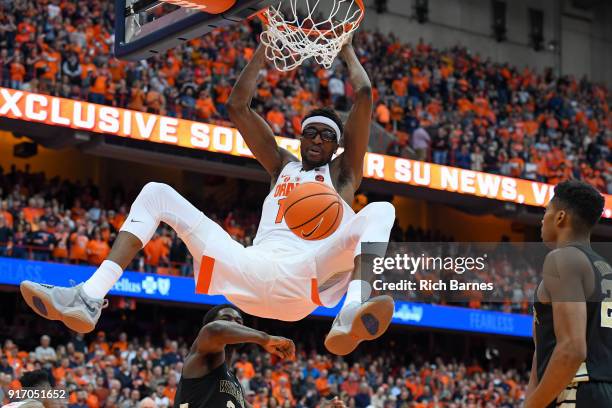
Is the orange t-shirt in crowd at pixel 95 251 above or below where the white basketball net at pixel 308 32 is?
below

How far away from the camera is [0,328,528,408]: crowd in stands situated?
49.6 feet

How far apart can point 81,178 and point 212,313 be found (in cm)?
1847

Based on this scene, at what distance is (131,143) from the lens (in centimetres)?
2106

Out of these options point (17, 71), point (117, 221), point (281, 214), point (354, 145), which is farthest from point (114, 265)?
point (17, 71)

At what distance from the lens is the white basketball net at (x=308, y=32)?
802 centimetres

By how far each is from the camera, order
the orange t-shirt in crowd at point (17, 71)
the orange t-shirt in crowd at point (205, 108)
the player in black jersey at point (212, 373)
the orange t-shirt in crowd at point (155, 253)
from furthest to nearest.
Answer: the orange t-shirt in crowd at point (205, 108)
the orange t-shirt in crowd at point (155, 253)
the orange t-shirt in crowd at point (17, 71)
the player in black jersey at point (212, 373)

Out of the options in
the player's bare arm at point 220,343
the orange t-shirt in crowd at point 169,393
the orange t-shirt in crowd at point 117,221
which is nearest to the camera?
the player's bare arm at point 220,343

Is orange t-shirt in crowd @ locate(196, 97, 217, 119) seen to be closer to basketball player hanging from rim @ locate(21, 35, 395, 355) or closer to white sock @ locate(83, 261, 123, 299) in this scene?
basketball player hanging from rim @ locate(21, 35, 395, 355)

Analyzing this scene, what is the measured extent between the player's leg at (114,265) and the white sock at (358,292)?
111 centimetres

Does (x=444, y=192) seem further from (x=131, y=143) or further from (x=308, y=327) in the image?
(x=131, y=143)

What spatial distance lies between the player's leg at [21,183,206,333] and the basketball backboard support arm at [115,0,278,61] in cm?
128

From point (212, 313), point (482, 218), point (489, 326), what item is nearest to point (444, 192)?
point (489, 326)

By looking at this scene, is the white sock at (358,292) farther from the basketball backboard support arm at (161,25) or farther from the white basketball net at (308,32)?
the white basketball net at (308,32)

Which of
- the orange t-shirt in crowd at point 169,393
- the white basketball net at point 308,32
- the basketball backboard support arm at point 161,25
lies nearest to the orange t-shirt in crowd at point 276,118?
the orange t-shirt in crowd at point 169,393
